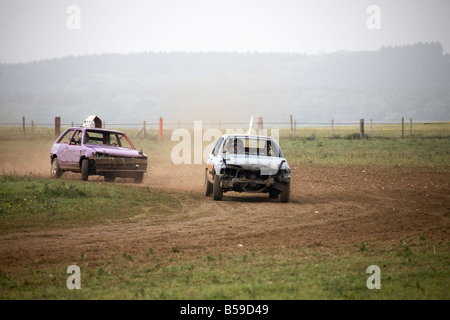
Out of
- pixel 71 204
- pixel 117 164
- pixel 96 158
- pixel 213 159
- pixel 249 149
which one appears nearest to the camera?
pixel 71 204

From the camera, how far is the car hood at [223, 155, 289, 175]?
542 inches

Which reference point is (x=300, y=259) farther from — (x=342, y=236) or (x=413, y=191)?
(x=413, y=191)

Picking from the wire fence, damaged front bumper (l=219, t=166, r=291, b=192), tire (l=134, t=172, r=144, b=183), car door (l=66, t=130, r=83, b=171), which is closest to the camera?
damaged front bumper (l=219, t=166, r=291, b=192)

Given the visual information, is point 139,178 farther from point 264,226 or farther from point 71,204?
point 264,226

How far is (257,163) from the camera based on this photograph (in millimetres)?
13852

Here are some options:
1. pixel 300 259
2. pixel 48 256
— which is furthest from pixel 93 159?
pixel 300 259

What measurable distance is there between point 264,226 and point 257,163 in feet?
10.7

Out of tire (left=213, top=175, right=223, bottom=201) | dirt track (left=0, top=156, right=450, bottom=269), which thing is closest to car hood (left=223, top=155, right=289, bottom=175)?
tire (left=213, top=175, right=223, bottom=201)

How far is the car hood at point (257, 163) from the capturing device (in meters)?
13.8

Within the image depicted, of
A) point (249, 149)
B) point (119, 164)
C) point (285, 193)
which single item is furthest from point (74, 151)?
point (285, 193)

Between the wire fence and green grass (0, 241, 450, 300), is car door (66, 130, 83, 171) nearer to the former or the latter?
green grass (0, 241, 450, 300)

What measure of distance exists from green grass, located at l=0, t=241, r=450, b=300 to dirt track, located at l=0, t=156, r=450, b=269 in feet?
1.97

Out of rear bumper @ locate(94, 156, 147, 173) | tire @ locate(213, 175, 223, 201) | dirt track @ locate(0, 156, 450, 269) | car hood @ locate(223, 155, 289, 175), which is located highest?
car hood @ locate(223, 155, 289, 175)

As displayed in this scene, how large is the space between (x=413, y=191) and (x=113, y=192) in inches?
329
